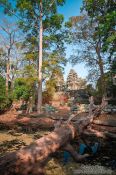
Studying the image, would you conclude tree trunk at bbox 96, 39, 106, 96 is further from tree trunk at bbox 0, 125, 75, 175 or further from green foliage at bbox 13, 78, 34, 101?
tree trunk at bbox 0, 125, 75, 175

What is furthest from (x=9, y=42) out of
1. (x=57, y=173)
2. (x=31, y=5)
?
(x=57, y=173)

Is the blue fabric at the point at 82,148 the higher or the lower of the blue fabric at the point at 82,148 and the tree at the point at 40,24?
the lower

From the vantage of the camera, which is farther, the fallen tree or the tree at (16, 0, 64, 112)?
the tree at (16, 0, 64, 112)

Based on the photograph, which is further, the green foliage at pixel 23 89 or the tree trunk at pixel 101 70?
the green foliage at pixel 23 89

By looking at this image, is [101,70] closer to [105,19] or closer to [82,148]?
[105,19]

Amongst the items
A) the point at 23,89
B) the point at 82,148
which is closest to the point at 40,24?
the point at 23,89

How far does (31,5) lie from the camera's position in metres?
27.6

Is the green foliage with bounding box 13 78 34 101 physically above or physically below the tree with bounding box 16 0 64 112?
below

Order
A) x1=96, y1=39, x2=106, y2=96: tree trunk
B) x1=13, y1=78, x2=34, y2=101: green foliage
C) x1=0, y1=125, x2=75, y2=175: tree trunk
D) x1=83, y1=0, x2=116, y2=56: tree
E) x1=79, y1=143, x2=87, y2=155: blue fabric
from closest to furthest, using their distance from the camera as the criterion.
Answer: x1=0, y1=125, x2=75, y2=175: tree trunk
x1=79, y1=143, x2=87, y2=155: blue fabric
x1=83, y1=0, x2=116, y2=56: tree
x1=96, y1=39, x2=106, y2=96: tree trunk
x1=13, y1=78, x2=34, y2=101: green foliage

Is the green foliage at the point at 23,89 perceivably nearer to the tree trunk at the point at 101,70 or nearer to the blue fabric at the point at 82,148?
the tree trunk at the point at 101,70

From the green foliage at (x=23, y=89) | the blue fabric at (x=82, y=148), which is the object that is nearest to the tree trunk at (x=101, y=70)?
the green foliage at (x=23, y=89)

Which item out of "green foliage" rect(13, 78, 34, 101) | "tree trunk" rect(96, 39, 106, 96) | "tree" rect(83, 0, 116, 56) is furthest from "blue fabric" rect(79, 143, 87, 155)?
"green foliage" rect(13, 78, 34, 101)

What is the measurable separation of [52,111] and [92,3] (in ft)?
44.0

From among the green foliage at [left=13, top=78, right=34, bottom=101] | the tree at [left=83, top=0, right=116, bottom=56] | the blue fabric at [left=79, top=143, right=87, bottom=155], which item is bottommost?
the blue fabric at [left=79, top=143, right=87, bottom=155]
